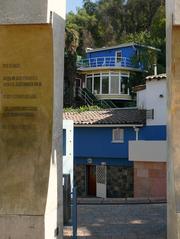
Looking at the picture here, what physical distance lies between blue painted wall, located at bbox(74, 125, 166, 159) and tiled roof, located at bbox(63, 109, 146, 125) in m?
0.41

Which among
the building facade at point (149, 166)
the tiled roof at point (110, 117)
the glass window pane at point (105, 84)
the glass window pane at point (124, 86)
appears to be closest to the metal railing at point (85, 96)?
the glass window pane at point (105, 84)

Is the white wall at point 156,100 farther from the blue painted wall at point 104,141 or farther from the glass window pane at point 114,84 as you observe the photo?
the glass window pane at point 114,84

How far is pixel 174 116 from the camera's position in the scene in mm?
6715

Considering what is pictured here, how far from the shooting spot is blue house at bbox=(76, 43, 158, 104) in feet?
134

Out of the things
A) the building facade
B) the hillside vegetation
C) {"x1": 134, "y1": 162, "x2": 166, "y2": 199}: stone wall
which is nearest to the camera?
{"x1": 134, "y1": 162, "x2": 166, "y2": 199}: stone wall

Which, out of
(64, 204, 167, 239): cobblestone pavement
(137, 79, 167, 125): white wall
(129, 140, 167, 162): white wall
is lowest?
(64, 204, 167, 239): cobblestone pavement

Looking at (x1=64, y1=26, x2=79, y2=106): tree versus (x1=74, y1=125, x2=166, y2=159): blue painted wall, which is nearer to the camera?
(x1=74, y1=125, x2=166, y2=159): blue painted wall

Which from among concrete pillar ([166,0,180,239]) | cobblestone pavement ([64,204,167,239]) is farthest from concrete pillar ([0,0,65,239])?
cobblestone pavement ([64,204,167,239])

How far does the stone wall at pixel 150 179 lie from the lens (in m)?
17.3

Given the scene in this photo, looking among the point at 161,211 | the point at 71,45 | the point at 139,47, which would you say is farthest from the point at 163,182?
the point at 139,47

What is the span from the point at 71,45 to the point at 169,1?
30.7 metres

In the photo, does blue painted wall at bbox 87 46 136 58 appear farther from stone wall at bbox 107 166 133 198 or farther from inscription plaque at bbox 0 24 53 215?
inscription plaque at bbox 0 24 53 215

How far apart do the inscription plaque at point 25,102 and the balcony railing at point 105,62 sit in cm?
3446

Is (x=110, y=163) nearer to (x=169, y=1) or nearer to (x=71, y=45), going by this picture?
(x=71, y=45)
